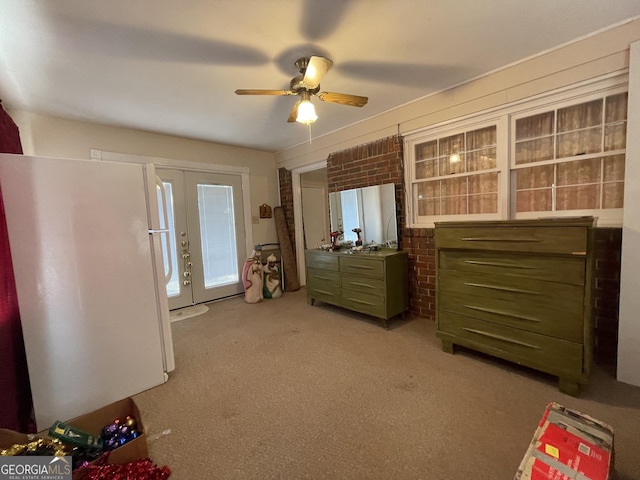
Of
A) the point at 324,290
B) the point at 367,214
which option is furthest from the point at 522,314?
the point at 324,290

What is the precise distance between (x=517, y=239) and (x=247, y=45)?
232 centimetres

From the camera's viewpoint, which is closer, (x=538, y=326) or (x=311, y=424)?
(x=311, y=424)

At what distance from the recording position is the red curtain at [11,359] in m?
1.53

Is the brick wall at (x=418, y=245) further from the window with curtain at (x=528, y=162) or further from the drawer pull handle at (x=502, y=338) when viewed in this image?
the drawer pull handle at (x=502, y=338)

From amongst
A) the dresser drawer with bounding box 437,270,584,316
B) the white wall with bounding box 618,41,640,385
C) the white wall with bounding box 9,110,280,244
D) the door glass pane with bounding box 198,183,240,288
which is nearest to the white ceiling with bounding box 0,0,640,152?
the white wall with bounding box 9,110,280,244

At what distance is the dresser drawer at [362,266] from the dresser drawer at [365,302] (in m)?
0.24

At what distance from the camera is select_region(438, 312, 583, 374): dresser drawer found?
68.8 inches

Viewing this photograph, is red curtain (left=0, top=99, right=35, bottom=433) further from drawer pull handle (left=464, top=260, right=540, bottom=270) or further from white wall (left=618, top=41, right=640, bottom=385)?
white wall (left=618, top=41, right=640, bottom=385)

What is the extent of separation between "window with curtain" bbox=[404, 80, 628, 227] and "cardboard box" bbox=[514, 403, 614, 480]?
159 cm

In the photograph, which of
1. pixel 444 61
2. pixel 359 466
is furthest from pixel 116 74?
pixel 359 466

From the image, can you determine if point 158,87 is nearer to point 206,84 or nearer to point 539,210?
point 206,84

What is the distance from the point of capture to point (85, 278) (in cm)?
178

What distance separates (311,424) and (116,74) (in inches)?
116

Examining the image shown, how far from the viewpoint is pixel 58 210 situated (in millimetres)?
1688
